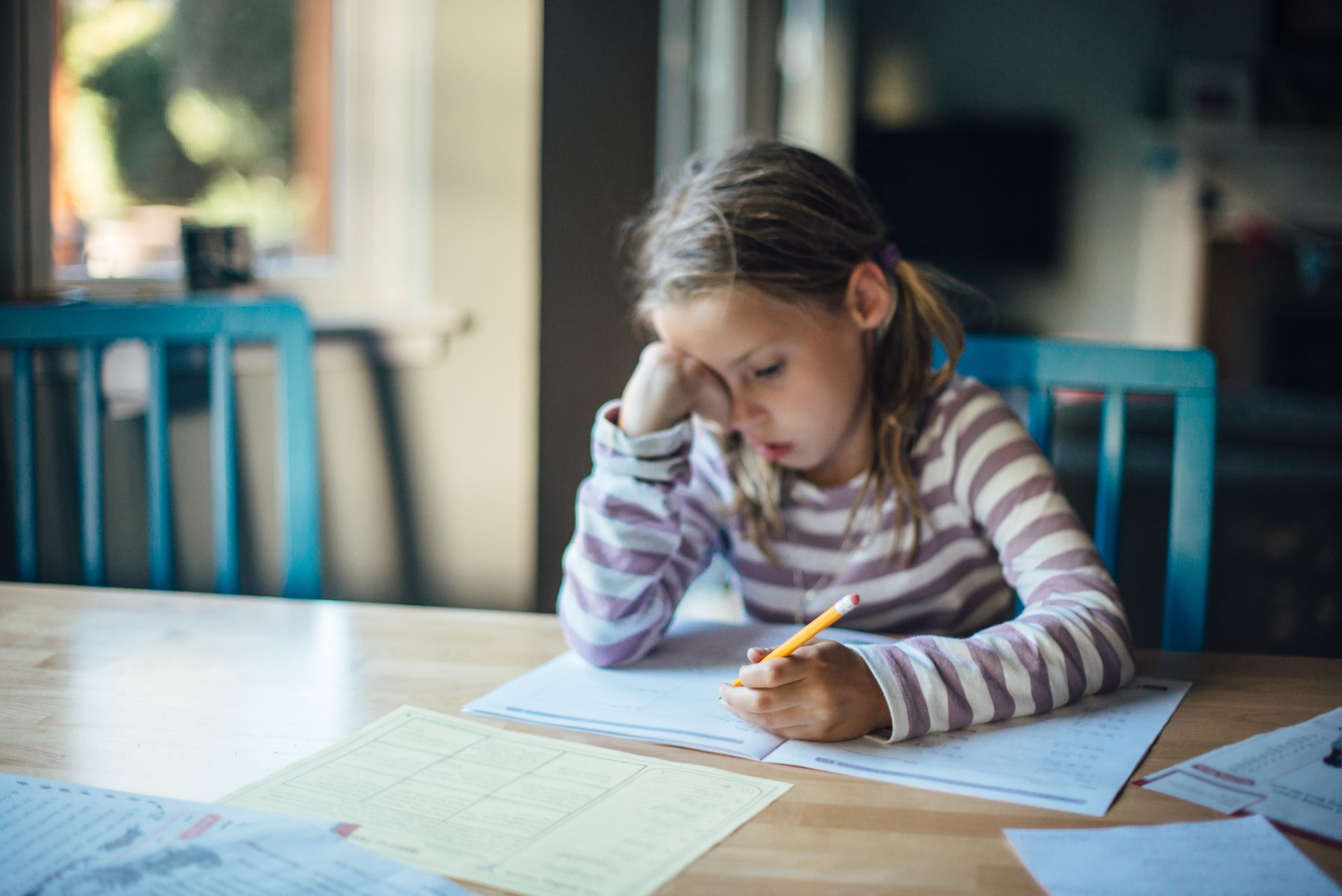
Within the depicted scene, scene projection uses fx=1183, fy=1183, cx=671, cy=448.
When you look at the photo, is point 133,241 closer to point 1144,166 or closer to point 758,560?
point 758,560

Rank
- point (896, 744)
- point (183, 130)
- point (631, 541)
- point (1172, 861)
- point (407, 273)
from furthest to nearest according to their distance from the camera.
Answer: point (407, 273) < point (183, 130) < point (631, 541) < point (896, 744) < point (1172, 861)

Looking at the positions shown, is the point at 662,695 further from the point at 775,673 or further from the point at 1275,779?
the point at 1275,779

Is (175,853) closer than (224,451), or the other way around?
(175,853)

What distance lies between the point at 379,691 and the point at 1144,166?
5.76 meters

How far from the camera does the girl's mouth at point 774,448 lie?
111 cm

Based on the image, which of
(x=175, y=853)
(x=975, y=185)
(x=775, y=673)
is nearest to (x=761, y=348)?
(x=775, y=673)

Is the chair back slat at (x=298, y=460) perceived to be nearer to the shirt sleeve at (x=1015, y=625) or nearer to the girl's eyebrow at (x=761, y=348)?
the girl's eyebrow at (x=761, y=348)

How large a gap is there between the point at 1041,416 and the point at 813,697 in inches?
20.5

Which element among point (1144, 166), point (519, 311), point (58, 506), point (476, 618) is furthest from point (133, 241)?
point (1144, 166)

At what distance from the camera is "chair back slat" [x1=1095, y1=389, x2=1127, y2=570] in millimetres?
1072

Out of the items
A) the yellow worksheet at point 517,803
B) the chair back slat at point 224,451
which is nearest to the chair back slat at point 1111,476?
the yellow worksheet at point 517,803

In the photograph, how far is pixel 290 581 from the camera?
1170 mm

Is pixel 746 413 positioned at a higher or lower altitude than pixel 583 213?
lower

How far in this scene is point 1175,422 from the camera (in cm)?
110
